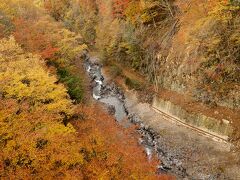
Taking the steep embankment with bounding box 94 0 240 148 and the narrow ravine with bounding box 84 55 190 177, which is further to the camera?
the steep embankment with bounding box 94 0 240 148

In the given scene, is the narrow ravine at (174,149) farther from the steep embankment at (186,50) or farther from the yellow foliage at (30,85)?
the yellow foliage at (30,85)

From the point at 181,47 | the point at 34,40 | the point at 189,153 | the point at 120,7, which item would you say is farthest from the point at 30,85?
the point at 120,7

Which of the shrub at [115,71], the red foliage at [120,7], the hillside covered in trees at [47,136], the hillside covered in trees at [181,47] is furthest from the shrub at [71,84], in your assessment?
the red foliage at [120,7]

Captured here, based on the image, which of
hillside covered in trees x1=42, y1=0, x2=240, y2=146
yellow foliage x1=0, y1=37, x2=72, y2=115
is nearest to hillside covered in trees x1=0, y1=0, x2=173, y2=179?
yellow foliage x1=0, y1=37, x2=72, y2=115

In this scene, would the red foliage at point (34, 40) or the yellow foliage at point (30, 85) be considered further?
the red foliage at point (34, 40)

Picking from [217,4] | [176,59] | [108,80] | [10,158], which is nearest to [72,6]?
[108,80]

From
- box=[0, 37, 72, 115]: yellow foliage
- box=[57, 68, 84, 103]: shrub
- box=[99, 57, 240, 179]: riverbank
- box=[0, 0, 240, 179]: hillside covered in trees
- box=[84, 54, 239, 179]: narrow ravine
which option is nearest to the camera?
box=[0, 0, 240, 179]: hillside covered in trees

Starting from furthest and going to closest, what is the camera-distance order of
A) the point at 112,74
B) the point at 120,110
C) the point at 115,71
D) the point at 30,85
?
the point at 112,74
the point at 115,71
the point at 120,110
the point at 30,85

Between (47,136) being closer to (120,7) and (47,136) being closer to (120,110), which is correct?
(120,110)

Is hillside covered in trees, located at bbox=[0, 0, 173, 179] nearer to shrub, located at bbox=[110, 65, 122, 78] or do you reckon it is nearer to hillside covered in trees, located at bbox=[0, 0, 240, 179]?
hillside covered in trees, located at bbox=[0, 0, 240, 179]

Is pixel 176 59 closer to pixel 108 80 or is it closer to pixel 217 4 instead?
pixel 217 4
